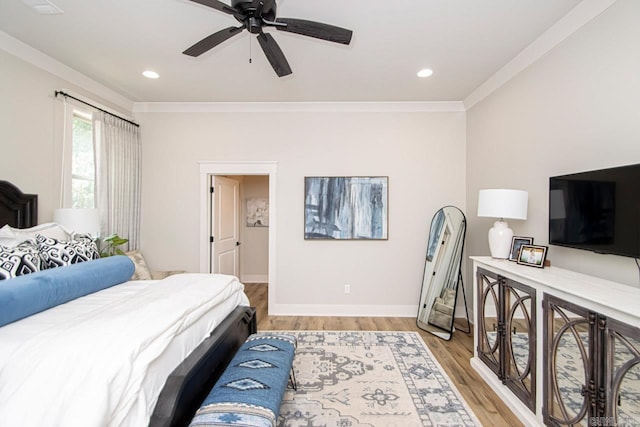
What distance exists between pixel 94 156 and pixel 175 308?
263cm

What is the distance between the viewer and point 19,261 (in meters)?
1.67

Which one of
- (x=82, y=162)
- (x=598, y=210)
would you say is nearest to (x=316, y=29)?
(x=598, y=210)

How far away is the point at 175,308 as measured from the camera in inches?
61.7

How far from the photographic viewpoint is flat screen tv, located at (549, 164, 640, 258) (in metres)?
1.54

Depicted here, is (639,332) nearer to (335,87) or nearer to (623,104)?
(623,104)

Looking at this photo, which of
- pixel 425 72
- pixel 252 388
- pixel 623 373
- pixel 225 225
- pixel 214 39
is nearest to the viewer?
pixel 623 373

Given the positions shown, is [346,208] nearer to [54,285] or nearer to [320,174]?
[320,174]

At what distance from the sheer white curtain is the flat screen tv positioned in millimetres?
4385

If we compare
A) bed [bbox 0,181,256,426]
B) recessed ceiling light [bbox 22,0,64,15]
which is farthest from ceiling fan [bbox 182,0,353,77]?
bed [bbox 0,181,256,426]

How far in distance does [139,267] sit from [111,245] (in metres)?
0.44

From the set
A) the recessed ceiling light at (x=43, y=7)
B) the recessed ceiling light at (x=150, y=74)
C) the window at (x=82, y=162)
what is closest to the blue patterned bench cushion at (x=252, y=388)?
the window at (x=82, y=162)

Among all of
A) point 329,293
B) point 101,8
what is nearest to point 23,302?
point 101,8

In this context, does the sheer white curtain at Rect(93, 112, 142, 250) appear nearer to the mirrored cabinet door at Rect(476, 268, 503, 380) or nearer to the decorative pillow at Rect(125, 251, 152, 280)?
the decorative pillow at Rect(125, 251, 152, 280)

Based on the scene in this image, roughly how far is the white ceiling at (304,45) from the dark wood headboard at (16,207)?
1313 mm
